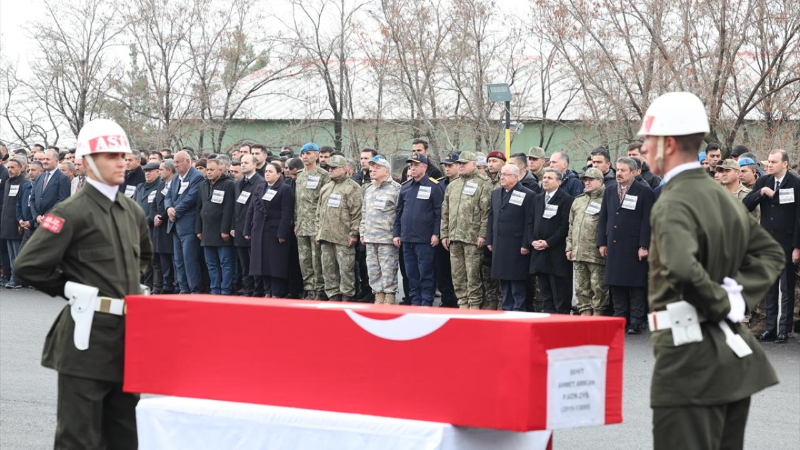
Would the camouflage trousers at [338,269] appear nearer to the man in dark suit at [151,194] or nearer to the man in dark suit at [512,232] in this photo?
the man in dark suit at [512,232]

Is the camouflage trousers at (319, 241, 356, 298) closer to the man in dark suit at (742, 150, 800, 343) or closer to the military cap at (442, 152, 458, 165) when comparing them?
the military cap at (442, 152, 458, 165)

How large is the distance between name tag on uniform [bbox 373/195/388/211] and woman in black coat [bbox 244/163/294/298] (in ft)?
5.30

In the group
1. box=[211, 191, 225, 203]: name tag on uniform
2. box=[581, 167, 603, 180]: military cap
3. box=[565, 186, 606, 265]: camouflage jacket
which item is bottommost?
box=[565, 186, 606, 265]: camouflage jacket

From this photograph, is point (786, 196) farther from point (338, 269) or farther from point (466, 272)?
point (338, 269)

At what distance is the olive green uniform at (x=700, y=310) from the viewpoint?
4.21 metres

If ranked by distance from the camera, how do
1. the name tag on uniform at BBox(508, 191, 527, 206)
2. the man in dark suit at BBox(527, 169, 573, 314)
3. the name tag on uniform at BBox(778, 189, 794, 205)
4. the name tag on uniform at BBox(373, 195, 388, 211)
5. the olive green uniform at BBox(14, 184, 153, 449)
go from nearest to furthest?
the olive green uniform at BBox(14, 184, 153, 449), the name tag on uniform at BBox(778, 189, 794, 205), the man in dark suit at BBox(527, 169, 573, 314), the name tag on uniform at BBox(508, 191, 527, 206), the name tag on uniform at BBox(373, 195, 388, 211)

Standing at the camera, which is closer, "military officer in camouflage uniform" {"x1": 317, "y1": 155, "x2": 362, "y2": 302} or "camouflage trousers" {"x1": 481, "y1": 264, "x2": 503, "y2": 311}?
"camouflage trousers" {"x1": 481, "y1": 264, "x2": 503, "y2": 311}

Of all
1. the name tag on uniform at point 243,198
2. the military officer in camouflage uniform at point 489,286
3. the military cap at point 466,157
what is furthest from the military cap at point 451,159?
the name tag on uniform at point 243,198

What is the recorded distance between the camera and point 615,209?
→ 12688mm

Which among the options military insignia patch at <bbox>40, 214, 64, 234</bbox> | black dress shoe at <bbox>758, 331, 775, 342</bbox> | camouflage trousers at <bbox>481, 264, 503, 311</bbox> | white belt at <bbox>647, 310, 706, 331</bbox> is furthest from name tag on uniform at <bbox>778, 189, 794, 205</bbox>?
military insignia patch at <bbox>40, 214, 64, 234</bbox>

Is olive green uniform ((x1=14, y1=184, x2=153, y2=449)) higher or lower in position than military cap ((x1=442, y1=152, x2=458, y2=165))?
lower

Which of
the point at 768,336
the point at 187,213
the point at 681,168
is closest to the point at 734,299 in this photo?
the point at 681,168

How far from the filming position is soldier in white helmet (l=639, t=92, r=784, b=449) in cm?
423

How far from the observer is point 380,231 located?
14266 mm
